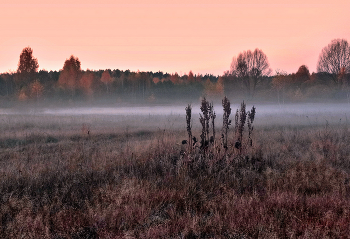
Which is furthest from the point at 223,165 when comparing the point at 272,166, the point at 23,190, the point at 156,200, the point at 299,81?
the point at 299,81

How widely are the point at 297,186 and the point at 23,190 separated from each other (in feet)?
17.0

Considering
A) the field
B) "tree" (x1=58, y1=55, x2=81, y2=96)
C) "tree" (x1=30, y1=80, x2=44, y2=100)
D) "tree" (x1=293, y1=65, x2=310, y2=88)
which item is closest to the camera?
the field

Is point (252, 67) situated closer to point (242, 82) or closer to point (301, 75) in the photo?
point (242, 82)

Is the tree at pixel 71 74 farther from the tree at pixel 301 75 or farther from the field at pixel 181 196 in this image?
the tree at pixel 301 75

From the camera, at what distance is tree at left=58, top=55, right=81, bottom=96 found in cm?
5066

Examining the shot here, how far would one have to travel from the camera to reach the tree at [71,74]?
1994 inches

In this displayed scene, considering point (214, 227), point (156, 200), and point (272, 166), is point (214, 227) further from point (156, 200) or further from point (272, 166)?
point (272, 166)

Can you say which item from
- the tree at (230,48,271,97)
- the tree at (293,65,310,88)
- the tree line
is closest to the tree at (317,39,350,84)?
the tree line

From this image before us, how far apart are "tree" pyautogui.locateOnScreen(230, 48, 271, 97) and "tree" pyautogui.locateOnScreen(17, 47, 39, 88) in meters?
40.0

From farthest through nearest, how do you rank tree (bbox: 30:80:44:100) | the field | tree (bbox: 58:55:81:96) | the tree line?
tree (bbox: 58:55:81:96) → the tree line → tree (bbox: 30:80:44:100) → the field

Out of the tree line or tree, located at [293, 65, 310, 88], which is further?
tree, located at [293, 65, 310, 88]

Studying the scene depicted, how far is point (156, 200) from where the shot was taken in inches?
155

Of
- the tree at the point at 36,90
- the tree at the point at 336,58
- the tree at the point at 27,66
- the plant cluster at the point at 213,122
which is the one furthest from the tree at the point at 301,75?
the plant cluster at the point at 213,122

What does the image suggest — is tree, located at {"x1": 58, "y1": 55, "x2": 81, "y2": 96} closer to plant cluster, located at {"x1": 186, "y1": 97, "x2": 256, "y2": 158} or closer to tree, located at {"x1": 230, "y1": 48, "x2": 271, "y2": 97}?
tree, located at {"x1": 230, "y1": 48, "x2": 271, "y2": 97}
